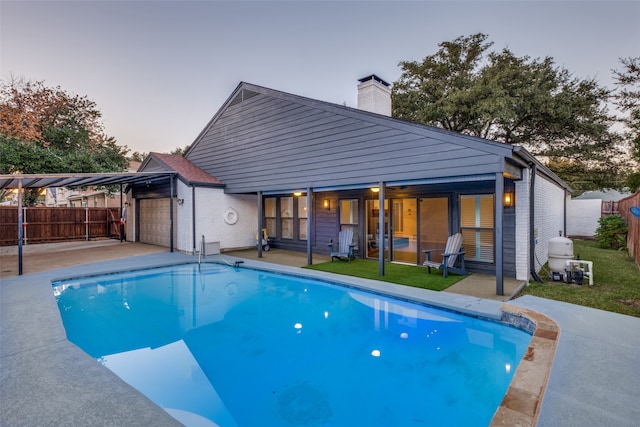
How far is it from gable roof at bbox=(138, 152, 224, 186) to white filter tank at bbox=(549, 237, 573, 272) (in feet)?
33.3

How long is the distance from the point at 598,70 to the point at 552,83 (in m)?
1.58

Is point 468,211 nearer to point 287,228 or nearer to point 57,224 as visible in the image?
point 287,228

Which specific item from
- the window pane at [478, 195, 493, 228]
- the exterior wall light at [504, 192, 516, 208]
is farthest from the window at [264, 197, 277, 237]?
the exterior wall light at [504, 192, 516, 208]

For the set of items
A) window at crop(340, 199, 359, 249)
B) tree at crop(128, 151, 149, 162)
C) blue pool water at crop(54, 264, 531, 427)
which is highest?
tree at crop(128, 151, 149, 162)

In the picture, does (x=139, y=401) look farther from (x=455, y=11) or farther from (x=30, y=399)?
(x=455, y=11)

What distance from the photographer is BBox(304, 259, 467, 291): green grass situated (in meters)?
6.13

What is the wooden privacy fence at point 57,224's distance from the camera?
1261 cm

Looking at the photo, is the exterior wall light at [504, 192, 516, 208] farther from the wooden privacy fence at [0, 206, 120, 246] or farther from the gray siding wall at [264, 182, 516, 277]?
the wooden privacy fence at [0, 206, 120, 246]

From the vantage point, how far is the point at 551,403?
90.6 inches

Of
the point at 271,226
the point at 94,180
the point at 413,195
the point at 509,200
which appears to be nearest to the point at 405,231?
the point at 413,195

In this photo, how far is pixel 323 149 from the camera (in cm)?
811

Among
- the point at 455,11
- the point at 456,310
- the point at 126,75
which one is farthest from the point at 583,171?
the point at 126,75

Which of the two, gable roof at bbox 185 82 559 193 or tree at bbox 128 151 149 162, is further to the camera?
tree at bbox 128 151 149 162

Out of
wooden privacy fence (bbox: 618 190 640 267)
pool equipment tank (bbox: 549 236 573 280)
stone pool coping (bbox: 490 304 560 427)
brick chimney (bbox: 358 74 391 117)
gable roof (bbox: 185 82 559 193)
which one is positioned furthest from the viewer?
brick chimney (bbox: 358 74 391 117)
